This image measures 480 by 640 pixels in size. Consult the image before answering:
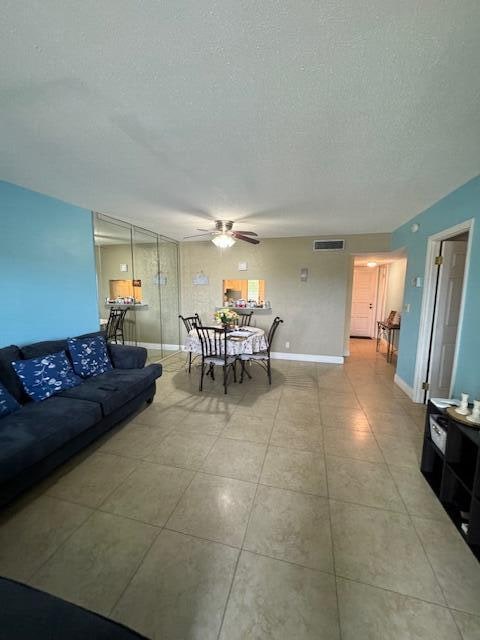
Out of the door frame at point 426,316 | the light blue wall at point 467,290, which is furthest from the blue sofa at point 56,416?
the door frame at point 426,316

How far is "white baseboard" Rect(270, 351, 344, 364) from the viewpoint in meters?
5.18

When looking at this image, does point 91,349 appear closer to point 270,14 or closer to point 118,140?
point 118,140

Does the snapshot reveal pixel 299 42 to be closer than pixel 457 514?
Yes

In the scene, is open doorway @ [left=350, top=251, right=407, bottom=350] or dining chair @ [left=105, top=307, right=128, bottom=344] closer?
dining chair @ [left=105, top=307, right=128, bottom=344]

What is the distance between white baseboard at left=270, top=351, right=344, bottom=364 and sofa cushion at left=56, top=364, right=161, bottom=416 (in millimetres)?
2831

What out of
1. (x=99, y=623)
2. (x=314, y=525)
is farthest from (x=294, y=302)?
(x=99, y=623)

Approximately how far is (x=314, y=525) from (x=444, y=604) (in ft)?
2.11

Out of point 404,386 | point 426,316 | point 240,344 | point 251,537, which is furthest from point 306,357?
point 251,537

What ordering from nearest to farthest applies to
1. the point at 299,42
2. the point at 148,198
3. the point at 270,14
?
the point at 270,14, the point at 299,42, the point at 148,198

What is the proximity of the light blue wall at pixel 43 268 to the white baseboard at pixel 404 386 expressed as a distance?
4.35m

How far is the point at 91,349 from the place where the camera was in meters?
3.03

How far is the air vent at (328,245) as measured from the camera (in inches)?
194

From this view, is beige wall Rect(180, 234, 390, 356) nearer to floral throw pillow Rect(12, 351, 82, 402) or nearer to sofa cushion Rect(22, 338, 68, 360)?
sofa cushion Rect(22, 338, 68, 360)

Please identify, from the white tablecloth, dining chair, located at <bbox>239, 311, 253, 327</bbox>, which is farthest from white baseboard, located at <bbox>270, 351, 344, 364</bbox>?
the white tablecloth
